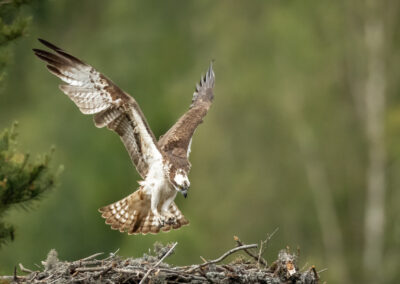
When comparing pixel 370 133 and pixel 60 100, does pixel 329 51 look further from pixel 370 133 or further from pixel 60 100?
pixel 60 100

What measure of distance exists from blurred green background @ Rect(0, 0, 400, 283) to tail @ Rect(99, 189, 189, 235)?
9741 mm

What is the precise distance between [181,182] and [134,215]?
2.94 ft

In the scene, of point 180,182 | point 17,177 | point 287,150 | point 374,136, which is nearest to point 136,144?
point 180,182

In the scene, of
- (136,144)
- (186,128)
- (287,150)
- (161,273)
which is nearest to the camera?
(161,273)

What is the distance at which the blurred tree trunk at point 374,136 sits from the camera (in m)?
24.2

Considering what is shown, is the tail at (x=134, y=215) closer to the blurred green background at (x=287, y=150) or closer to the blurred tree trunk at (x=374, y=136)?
the blurred green background at (x=287, y=150)

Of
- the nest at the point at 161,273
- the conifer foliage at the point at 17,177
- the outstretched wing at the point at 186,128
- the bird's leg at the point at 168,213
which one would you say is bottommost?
the nest at the point at 161,273

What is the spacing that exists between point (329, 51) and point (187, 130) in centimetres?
1301

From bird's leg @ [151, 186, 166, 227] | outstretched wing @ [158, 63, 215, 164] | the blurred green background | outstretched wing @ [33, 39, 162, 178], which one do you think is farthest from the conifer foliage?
the blurred green background

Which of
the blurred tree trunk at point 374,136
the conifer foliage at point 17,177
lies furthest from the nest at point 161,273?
the blurred tree trunk at point 374,136

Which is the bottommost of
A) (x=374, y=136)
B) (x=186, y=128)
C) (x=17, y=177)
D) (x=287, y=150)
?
(x=17, y=177)

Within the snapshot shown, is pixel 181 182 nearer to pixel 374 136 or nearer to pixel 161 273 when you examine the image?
pixel 161 273

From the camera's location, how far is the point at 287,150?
25.8 metres

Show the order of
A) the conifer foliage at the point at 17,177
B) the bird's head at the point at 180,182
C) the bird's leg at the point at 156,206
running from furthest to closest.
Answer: the bird's leg at the point at 156,206, the bird's head at the point at 180,182, the conifer foliage at the point at 17,177
